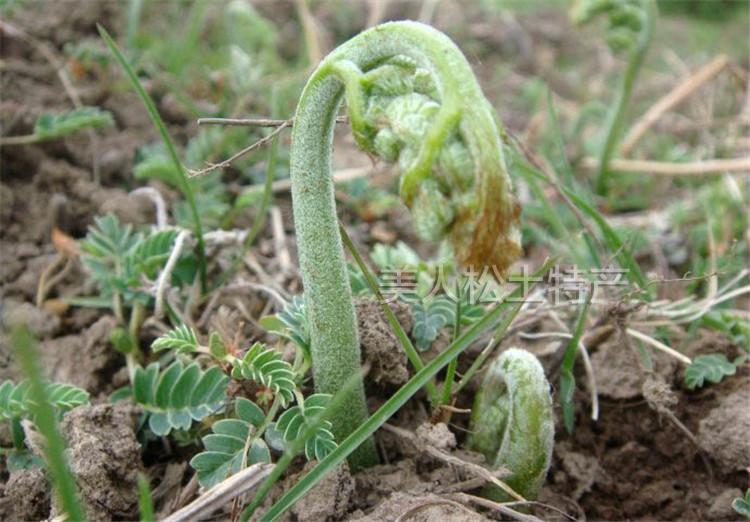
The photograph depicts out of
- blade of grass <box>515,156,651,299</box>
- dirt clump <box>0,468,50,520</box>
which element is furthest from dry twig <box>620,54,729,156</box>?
dirt clump <box>0,468,50,520</box>

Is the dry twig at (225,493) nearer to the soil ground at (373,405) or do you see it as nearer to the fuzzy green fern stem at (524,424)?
the soil ground at (373,405)

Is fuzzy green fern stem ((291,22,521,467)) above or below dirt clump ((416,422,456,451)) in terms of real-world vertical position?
above

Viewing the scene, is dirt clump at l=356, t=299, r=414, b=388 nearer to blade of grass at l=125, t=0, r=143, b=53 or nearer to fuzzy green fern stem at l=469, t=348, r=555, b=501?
fuzzy green fern stem at l=469, t=348, r=555, b=501

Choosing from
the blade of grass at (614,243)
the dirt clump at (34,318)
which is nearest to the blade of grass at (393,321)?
the blade of grass at (614,243)

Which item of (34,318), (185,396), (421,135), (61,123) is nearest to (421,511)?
(185,396)

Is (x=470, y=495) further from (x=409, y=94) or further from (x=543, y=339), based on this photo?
(x=409, y=94)

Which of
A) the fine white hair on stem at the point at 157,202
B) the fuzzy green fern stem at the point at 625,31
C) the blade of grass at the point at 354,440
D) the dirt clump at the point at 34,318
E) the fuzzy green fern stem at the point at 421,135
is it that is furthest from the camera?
the fuzzy green fern stem at the point at 625,31

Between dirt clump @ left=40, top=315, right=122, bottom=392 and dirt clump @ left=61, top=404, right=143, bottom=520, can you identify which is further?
dirt clump @ left=40, top=315, right=122, bottom=392
